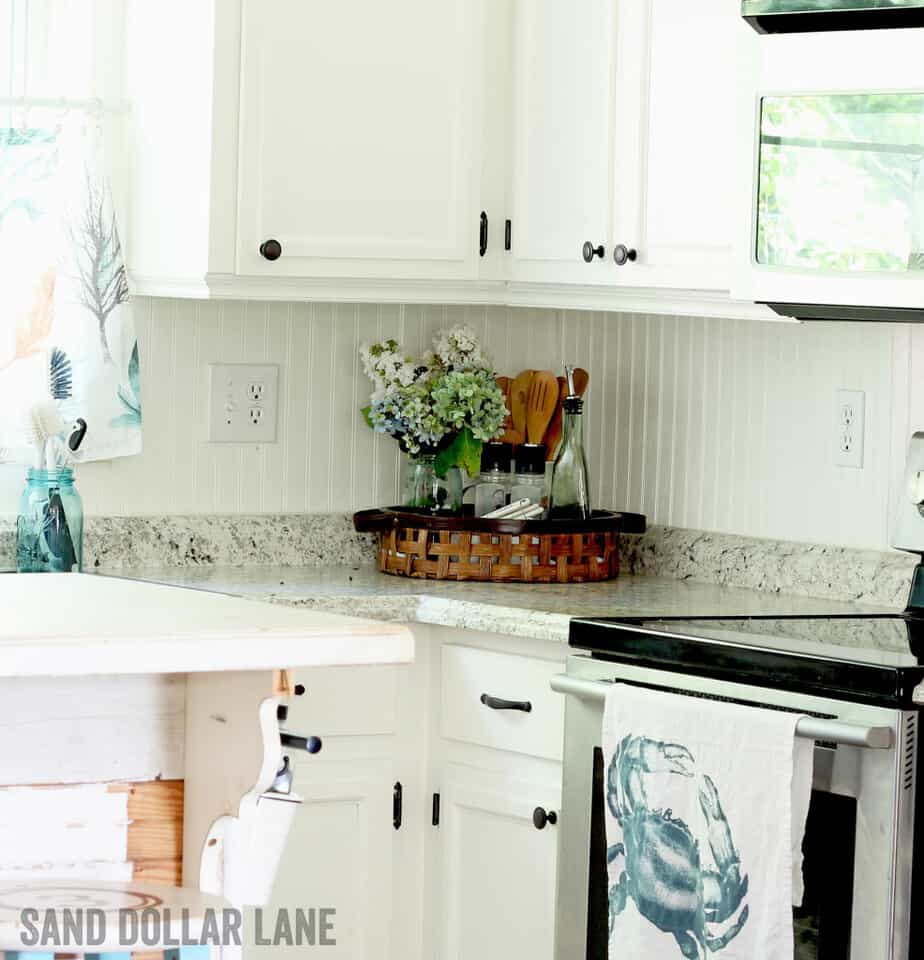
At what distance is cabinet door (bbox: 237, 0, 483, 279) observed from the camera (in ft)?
8.97

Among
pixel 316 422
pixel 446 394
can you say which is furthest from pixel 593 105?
pixel 316 422

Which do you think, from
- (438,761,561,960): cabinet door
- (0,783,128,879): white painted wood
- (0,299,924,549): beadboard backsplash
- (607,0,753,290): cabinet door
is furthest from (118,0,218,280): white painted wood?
(0,783,128,879): white painted wood

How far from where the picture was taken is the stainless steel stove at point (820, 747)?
2078 millimetres

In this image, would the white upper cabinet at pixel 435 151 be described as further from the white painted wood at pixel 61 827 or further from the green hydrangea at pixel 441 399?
the white painted wood at pixel 61 827

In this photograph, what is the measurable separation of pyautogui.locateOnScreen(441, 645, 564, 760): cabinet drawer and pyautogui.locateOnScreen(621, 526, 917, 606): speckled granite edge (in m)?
0.54

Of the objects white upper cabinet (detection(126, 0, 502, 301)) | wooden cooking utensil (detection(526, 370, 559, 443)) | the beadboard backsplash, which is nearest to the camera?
white upper cabinet (detection(126, 0, 502, 301))

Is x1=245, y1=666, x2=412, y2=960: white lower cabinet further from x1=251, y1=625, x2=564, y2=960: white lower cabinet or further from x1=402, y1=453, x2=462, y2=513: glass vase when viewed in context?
x1=402, y1=453, x2=462, y2=513: glass vase

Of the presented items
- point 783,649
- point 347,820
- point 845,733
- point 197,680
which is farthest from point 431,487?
point 197,680

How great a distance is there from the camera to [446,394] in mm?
2975

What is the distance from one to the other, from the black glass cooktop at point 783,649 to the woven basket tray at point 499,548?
1.45 ft

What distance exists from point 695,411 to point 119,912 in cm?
185

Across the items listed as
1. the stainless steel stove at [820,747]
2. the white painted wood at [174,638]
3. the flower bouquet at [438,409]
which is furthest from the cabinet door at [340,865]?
the white painted wood at [174,638]

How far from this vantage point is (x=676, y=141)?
2.65 metres

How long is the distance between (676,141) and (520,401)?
2.08 ft
